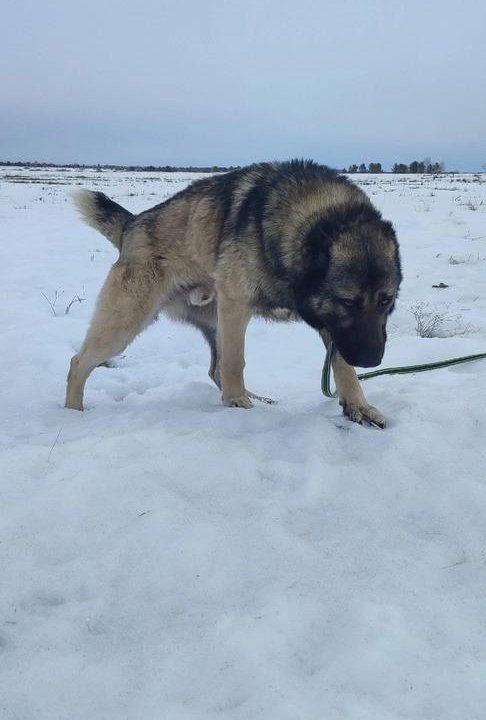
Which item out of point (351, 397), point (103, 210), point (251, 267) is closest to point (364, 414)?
point (351, 397)

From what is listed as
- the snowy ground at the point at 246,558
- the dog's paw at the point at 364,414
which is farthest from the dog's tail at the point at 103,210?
the dog's paw at the point at 364,414

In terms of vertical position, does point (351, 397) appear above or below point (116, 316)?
below

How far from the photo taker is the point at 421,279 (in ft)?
25.8

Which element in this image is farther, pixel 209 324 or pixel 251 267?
pixel 209 324

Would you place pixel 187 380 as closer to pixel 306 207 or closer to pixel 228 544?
pixel 306 207

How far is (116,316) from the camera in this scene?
409cm

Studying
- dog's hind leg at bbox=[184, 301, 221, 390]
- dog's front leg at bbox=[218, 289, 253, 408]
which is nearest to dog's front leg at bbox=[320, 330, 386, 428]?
dog's front leg at bbox=[218, 289, 253, 408]

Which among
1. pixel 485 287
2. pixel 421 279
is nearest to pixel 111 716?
pixel 485 287

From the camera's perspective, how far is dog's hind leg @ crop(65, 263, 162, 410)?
4039 millimetres

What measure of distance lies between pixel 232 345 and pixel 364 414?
101 centimetres

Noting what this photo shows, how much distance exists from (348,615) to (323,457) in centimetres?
107

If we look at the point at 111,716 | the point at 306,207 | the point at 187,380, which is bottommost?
the point at 187,380

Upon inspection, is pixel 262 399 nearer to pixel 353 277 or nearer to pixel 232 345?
pixel 232 345

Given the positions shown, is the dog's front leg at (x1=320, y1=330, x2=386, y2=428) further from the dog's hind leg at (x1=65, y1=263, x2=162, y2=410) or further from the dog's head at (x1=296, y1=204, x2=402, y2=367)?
the dog's hind leg at (x1=65, y1=263, x2=162, y2=410)
